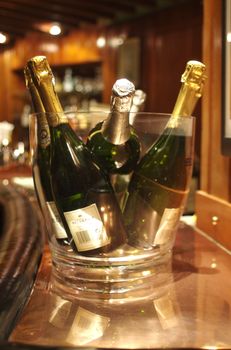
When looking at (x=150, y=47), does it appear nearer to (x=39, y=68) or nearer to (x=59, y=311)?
(x=39, y=68)

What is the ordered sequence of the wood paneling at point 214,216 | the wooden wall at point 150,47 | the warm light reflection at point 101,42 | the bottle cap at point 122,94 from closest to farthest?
the bottle cap at point 122,94
the wood paneling at point 214,216
the wooden wall at point 150,47
the warm light reflection at point 101,42

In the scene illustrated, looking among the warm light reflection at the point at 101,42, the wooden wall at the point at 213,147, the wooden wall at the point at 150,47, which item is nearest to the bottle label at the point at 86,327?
the wooden wall at the point at 213,147

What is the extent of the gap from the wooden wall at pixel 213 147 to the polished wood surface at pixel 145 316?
0.16 meters

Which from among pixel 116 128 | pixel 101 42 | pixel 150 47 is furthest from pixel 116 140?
pixel 101 42

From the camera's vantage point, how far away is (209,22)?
2.61 ft

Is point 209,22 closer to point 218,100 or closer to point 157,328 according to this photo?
point 218,100

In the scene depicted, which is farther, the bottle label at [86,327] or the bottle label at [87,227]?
the bottle label at [87,227]

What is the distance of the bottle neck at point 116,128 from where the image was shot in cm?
53

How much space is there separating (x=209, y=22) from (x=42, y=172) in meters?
0.46

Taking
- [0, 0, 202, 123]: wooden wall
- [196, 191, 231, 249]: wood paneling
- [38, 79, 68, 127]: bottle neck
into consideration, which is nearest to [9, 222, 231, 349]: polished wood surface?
[196, 191, 231, 249]: wood paneling

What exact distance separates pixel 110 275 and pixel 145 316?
10cm

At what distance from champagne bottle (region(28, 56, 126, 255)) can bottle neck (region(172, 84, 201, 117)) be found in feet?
0.47

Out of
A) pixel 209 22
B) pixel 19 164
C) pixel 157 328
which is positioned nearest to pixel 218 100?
pixel 209 22

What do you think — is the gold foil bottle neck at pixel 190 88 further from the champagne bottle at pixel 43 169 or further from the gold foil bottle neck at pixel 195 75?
the champagne bottle at pixel 43 169
